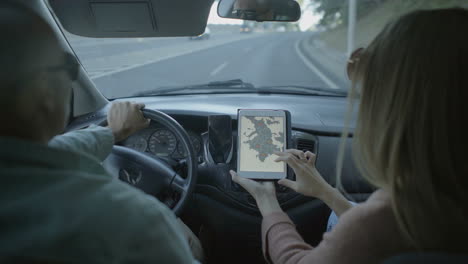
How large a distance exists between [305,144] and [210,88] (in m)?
1.28

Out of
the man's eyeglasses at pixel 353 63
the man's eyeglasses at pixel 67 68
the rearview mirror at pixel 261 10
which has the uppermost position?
the rearview mirror at pixel 261 10

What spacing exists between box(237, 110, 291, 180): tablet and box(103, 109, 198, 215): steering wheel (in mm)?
377

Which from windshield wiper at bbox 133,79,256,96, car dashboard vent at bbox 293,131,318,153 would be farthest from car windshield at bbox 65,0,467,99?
car dashboard vent at bbox 293,131,318,153

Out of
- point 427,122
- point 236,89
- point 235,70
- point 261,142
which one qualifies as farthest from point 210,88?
point 235,70

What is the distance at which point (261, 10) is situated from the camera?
113 inches

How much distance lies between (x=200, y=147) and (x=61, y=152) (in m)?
2.10

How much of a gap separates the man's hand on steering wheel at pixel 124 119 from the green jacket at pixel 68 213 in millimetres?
1226

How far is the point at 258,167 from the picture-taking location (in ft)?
8.32

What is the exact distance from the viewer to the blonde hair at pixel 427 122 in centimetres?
111

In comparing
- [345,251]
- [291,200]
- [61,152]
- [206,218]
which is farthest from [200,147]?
[61,152]

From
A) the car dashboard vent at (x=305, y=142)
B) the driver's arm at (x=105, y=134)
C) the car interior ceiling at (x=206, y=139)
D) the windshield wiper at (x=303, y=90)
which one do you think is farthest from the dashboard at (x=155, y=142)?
the windshield wiper at (x=303, y=90)

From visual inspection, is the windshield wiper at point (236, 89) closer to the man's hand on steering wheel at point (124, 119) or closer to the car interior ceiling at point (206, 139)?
the car interior ceiling at point (206, 139)

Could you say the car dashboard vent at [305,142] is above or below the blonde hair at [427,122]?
below

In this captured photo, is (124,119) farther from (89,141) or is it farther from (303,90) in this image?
(303,90)
